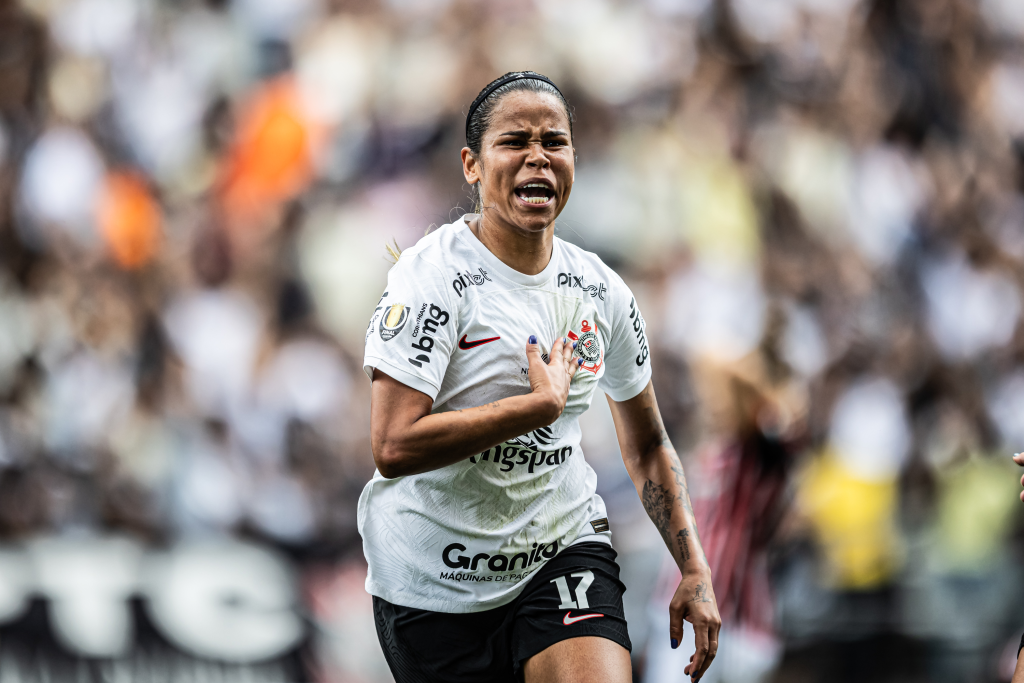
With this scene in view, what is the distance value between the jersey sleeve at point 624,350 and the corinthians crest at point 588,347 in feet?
0.33

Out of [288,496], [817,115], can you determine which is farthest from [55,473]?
[817,115]

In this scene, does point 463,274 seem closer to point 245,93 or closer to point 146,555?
point 146,555

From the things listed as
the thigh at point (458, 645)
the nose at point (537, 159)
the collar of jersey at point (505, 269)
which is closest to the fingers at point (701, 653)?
the thigh at point (458, 645)

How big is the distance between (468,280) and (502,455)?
0.48m

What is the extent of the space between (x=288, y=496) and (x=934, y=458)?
12.8 feet

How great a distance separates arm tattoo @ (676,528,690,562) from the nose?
116 cm

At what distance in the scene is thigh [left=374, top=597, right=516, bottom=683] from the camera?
279 cm

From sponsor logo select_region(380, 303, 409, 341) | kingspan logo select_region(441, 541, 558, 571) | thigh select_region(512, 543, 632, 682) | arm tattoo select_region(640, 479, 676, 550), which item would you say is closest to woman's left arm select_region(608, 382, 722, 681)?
arm tattoo select_region(640, 479, 676, 550)

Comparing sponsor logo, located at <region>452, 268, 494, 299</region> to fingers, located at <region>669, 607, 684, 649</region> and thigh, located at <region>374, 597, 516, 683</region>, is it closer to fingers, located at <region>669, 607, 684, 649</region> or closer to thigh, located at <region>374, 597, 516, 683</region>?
thigh, located at <region>374, 597, 516, 683</region>

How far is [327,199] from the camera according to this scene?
22.6 ft

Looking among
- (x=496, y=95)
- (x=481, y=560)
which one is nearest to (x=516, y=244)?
(x=496, y=95)

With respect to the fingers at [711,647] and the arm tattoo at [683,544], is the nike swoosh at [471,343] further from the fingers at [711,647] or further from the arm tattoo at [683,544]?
the fingers at [711,647]

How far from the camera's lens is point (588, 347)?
2947 millimetres

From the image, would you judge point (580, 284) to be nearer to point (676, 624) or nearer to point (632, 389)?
point (632, 389)
